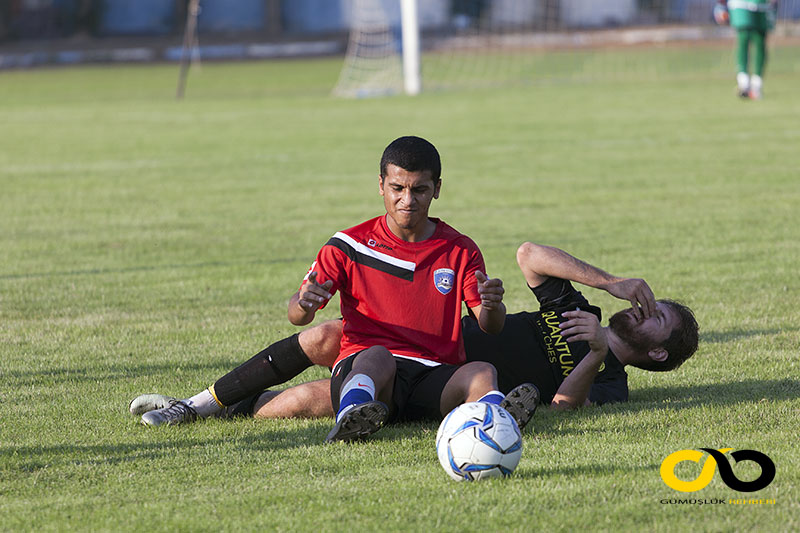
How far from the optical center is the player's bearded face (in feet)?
17.5

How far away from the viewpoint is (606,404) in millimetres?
5258

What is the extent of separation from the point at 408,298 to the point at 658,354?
131 centimetres

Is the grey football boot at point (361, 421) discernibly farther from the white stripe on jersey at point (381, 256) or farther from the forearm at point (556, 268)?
the forearm at point (556, 268)

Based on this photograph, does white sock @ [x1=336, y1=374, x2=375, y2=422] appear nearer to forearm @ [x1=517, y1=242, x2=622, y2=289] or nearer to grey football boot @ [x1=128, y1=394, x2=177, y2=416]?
grey football boot @ [x1=128, y1=394, x2=177, y2=416]

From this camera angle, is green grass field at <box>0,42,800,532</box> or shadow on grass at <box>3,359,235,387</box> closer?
green grass field at <box>0,42,800,532</box>

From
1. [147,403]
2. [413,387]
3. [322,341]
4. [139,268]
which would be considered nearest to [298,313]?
[322,341]

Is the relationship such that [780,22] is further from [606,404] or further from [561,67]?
[606,404]

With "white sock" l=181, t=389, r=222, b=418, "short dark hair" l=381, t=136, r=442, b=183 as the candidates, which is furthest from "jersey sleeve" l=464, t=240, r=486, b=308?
"white sock" l=181, t=389, r=222, b=418

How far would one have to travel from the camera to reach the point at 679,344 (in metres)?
5.35

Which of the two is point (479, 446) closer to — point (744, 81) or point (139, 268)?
point (139, 268)

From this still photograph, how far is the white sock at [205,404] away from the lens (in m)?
5.04

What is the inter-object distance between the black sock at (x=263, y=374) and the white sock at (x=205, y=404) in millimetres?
32

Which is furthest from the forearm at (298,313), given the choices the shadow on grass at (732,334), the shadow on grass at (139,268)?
the shadow on grass at (139,268)

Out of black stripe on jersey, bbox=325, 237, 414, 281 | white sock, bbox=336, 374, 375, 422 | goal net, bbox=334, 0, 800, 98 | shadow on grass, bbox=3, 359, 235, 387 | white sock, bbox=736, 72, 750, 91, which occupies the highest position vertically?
black stripe on jersey, bbox=325, 237, 414, 281
